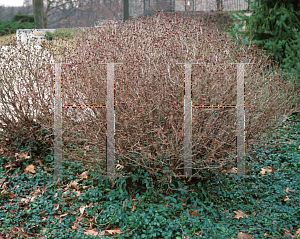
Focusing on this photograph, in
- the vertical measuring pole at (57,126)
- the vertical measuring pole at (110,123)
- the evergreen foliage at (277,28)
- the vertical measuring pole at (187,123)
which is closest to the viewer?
the vertical measuring pole at (187,123)

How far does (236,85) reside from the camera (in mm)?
3641

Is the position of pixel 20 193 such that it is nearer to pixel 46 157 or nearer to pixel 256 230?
pixel 46 157

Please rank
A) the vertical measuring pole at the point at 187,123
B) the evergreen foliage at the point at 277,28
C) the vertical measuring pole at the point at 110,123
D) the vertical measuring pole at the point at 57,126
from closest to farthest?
the vertical measuring pole at the point at 187,123
the vertical measuring pole at the point at 110,123
the vertical measuring pole at the point at 57,126
the evergreen foliage at the point at 277,28

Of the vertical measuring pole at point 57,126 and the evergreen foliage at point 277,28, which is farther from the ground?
the evergreen foliage at point 277,28

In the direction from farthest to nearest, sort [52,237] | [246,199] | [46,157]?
[46,157] < [246,199] < [52,237]

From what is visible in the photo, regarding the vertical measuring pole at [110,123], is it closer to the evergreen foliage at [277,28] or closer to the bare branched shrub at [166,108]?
the bare branched shrub at [166,108]

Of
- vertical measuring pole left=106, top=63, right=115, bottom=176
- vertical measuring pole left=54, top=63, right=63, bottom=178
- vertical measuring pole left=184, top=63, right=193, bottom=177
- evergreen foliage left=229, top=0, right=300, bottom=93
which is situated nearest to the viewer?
vertical measuring pole left=184, top=63, right=193, bottom=177


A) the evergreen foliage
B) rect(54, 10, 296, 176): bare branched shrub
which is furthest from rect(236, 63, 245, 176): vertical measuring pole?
the evergreen foliage

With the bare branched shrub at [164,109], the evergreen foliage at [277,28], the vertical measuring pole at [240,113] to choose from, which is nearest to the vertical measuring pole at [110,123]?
the bare branched shrub at [164,109]

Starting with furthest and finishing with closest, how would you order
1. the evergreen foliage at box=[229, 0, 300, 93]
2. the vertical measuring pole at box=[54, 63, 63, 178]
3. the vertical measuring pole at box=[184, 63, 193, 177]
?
the evergreen foliage at box=[229, 0, 300, 93]
the vertical measuring pole at box=[54, 63, 63, 178]
the vertical measuring pole at box=[184, 63, 193, 177]

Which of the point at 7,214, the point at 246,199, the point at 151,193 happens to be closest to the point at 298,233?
the point at 246,199

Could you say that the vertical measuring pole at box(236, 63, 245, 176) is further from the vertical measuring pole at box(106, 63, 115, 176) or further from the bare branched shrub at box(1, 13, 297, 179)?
the vertical measuring pole at box(106, 63, 115, 176)

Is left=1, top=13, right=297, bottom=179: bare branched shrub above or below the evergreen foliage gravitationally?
below

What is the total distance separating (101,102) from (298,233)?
8.67ft
